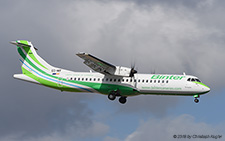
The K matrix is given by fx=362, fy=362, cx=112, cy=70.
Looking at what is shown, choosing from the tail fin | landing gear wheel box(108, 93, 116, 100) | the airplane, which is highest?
the tail fin

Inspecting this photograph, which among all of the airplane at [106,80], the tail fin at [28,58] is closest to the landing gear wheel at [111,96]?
the airplane at [106,80]

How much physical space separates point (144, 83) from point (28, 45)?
572 inches

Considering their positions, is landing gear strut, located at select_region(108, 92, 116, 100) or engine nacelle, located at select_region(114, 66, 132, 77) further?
landing gear strut, located at select_region(108, 92, 116, 100)

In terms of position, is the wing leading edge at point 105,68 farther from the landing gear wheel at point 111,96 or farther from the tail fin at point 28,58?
the tail fin at point 28,58

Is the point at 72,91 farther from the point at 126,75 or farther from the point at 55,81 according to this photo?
the point at 126,75

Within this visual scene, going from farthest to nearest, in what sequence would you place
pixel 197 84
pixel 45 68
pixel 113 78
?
pixel 45 68 < pixel 113 78 < pixel 197 84

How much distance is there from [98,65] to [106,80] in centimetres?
208

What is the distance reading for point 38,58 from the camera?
4122cm

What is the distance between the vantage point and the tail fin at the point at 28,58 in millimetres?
40656

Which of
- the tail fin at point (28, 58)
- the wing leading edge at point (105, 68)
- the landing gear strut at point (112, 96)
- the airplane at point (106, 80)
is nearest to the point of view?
the airplane at point (106, 80)

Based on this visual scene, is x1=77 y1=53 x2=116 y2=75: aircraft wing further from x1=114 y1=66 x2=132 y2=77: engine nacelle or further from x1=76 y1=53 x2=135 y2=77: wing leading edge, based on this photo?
x1=114 y1=66 x2=132 y2=77: engine nacelle

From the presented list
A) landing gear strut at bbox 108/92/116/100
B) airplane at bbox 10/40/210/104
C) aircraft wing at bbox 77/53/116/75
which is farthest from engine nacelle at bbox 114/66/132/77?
landing gear strut at bbox 108/92/116/100

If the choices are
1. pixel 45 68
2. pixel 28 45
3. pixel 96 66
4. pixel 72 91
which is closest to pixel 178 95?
pixel 96 66

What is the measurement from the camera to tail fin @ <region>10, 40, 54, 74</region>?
40656 millimetres
